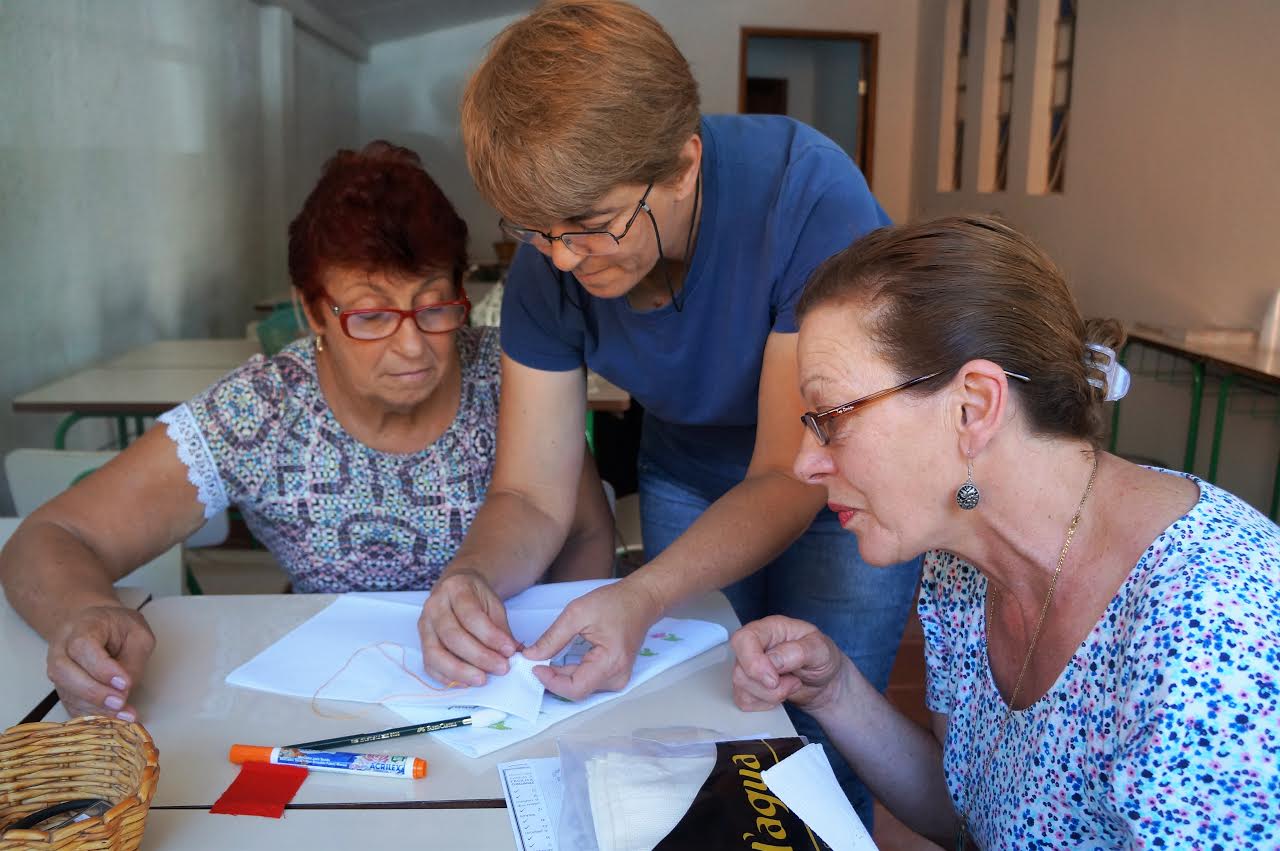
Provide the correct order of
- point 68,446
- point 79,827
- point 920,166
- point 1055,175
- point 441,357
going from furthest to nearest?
point 920,166 → point 1055,175 → point 68,446 → point 441,357 → point 79,827

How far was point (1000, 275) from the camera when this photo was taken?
1030 mm

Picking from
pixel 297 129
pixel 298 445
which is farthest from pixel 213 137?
pixel 298 445

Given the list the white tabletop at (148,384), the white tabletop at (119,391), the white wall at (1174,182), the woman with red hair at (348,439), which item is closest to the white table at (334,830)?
the woman with red hair at (348,439)

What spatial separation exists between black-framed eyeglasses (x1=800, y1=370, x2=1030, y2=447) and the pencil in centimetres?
47

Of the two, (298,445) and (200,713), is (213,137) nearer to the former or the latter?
(298,445)

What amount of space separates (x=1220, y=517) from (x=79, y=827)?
100 cm

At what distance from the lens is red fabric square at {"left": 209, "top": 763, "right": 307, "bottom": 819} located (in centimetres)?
103

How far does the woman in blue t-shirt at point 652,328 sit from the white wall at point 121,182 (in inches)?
Answer: 94.1

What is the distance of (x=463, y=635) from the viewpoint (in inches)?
50.1

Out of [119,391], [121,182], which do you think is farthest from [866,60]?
[119,391]

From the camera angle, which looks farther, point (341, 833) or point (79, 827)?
point (341, 833)

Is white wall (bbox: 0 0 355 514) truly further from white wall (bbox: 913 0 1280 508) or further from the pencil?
white wall (bbox: 913 0 1280 508)

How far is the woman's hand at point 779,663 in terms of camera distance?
1207 mm

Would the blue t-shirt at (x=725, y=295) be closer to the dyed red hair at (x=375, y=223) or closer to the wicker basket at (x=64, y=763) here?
the dyed red hair at (x=375, y=223)
